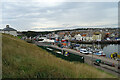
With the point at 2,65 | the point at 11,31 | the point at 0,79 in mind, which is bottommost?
the point at 0,79

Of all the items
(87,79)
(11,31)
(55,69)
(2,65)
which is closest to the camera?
(87,79)

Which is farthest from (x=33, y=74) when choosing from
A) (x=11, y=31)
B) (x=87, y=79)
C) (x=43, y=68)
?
(x=11, y=31)

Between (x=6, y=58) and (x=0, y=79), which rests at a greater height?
(x=6, y=58)

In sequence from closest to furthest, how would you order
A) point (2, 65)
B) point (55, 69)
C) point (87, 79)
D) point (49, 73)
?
point (87, 79)
point (49, 73)
point (55, 69)
point (2, 65)

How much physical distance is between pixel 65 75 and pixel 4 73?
1.93 meters

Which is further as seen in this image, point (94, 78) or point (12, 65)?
point (12, 65)

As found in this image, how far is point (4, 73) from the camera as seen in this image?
3.85m

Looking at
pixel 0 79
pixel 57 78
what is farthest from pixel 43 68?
pixel 0 79

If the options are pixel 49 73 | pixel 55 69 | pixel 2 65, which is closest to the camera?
pixel 49 73

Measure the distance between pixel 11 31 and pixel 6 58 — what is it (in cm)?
3202

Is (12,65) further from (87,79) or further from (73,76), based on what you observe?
(87,79)

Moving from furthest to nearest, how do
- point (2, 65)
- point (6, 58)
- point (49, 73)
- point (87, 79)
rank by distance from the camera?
point (6, 58) → point (2, 65) → point (49, 73) → point (87, 79)

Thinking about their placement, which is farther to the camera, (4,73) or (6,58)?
(6,58)

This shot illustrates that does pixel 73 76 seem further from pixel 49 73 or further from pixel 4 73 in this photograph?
pixel 4 73
